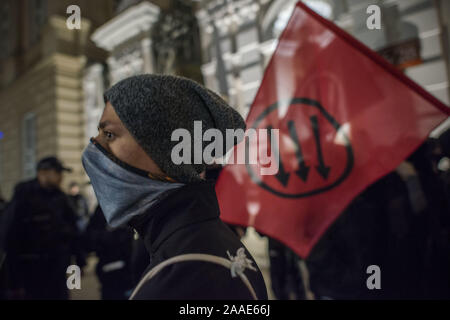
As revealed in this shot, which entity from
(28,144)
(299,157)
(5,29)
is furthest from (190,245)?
(5,29)

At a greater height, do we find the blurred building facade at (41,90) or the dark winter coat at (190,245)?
the blurred building facade at (41,90)

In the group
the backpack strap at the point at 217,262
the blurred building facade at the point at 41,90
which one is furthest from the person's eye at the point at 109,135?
the blurred building facade at the point at 41,90

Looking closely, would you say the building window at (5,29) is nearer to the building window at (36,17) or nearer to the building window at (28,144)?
the building window at (36,17)

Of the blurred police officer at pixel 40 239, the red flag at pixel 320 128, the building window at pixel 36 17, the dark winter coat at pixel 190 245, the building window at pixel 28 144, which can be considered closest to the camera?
the dark winter coat at pixel 190 245

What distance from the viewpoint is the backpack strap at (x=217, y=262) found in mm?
654

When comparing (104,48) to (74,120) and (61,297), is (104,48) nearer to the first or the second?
(74,120)

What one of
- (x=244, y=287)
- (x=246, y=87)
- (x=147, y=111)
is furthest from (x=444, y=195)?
(x=246, y=87)

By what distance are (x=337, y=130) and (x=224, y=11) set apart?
4609 millimetres

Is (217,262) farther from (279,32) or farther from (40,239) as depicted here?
(279,32)

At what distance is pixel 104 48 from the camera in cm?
Answer: 783

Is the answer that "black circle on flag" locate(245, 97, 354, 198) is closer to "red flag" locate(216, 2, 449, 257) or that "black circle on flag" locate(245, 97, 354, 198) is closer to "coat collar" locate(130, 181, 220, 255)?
"red flag" locate(216, 2, 449, 257)

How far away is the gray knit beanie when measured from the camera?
29.5 inches

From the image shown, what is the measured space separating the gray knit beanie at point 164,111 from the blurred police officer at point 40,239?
7.56 ft

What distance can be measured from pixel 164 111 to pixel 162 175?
0.54 ft
